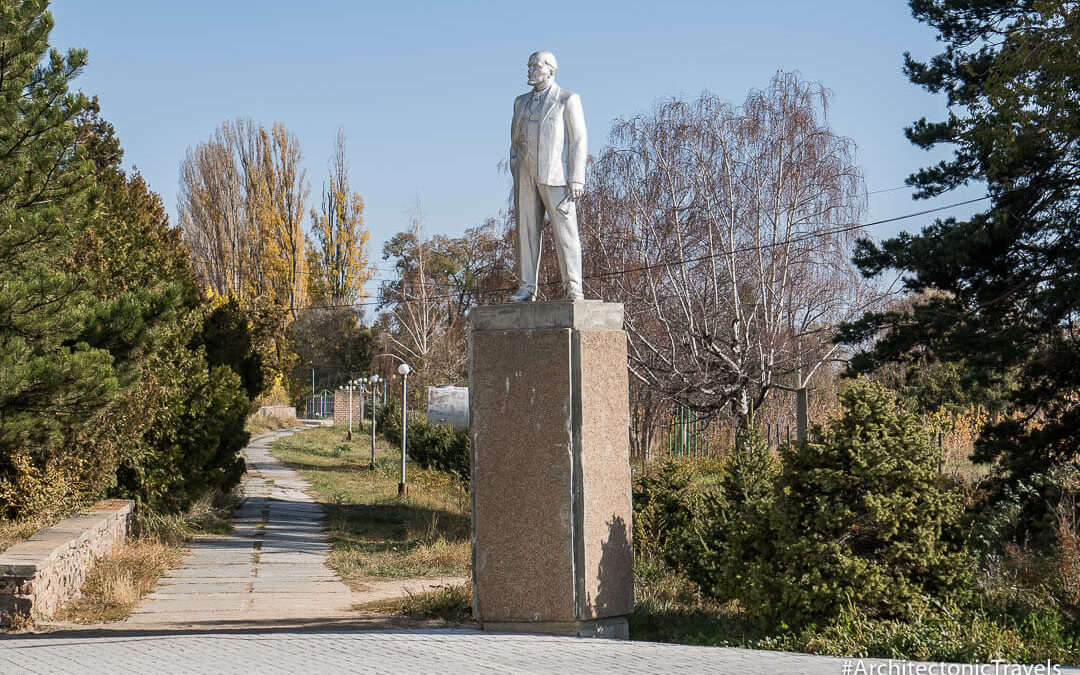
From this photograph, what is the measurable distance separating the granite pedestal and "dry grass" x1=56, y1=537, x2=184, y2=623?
416 centimetres

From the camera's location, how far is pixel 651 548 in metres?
10.9

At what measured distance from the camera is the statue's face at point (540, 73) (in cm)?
751

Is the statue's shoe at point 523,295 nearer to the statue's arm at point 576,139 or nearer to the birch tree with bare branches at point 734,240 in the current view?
the statue's arm at point 576,139

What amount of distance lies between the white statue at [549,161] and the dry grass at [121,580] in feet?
16.7

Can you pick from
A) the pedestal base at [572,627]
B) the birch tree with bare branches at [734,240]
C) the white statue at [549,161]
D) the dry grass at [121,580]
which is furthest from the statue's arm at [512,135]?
the birch tree with bare branches at [734,240]

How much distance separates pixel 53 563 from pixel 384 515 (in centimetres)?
883

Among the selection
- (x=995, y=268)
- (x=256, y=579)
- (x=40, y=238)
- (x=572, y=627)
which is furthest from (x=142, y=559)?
(x=995, y=268)

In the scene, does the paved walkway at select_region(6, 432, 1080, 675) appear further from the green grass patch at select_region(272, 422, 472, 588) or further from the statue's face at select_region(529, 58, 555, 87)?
the statue's face at select_region(529, 58, 555, 87)

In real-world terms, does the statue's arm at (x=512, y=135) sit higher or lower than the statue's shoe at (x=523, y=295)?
higher

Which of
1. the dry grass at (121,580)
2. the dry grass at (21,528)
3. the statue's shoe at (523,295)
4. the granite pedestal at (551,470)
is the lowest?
the dry grass at (121,580)

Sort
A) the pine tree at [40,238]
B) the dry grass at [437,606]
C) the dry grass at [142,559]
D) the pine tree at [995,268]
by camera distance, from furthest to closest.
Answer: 1. the pine tree at [995,268]
2. the dry grass at [142,559]
3. the pine tree at [40,238]
4. the dry grass at [437,606]

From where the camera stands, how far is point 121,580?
10258 mm

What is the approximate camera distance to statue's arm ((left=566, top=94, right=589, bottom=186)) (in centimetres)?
743

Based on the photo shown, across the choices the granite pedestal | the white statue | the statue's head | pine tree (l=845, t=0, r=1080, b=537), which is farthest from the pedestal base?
pine tree (l=845, t=0, r=1080, b=537)
